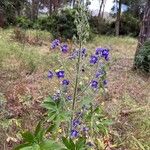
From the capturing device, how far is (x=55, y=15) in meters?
22.1

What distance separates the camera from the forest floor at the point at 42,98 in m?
5.56

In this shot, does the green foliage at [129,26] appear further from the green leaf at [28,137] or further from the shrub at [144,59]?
the green leaf at [28,137]

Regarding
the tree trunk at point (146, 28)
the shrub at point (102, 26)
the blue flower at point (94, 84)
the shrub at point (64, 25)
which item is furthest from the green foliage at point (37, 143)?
the shrub at point (102, 26)

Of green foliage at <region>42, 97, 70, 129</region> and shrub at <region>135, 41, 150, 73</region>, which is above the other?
green foliage at <region>42, 97, 70, 129</region>

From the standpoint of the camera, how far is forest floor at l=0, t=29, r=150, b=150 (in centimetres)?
556

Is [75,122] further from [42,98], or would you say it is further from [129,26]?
[129,26]

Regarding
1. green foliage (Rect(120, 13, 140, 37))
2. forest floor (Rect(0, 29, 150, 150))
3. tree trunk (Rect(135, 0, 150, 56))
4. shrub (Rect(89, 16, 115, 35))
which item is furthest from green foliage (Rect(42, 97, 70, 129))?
green foliage (Rect(120, 13, 140, 37))

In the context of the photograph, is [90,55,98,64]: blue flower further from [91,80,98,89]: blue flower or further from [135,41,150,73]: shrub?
[135,41,150,73]: shrub

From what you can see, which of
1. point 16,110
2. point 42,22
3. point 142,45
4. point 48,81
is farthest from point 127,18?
point 16,110

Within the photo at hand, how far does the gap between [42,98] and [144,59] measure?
4.64 m

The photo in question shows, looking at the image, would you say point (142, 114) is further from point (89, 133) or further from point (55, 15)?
point (55, 15)

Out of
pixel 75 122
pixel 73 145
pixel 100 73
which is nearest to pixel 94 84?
pixel 100 73

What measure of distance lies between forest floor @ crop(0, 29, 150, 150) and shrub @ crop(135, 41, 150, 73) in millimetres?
312

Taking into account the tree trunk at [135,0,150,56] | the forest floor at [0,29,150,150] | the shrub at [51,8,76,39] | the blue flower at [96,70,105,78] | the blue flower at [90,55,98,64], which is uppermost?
the blue flower at [90,55,98,64]
